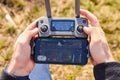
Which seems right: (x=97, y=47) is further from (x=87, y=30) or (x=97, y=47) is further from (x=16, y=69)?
(x=16, y=69)

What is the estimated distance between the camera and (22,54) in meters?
1.28

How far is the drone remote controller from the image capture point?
4.36 ft

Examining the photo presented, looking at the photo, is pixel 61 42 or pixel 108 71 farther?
pixel 61 42

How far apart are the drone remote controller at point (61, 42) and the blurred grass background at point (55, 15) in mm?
880

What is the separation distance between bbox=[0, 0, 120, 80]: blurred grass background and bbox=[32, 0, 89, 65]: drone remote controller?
2.89 ft

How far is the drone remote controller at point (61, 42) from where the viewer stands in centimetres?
133

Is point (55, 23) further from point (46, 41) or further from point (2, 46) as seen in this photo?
point (2, 46)

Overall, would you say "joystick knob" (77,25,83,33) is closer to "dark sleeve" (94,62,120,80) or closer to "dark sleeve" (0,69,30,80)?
"dark sleeve" (94,62,120,80)

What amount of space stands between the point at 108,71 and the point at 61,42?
0.25 m

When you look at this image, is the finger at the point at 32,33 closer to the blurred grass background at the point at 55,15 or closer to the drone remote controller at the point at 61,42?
the drone remote controller at the point at 61,42

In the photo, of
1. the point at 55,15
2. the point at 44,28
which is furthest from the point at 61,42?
the point at 55,15

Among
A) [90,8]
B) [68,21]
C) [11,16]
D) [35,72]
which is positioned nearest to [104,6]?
[90,8]

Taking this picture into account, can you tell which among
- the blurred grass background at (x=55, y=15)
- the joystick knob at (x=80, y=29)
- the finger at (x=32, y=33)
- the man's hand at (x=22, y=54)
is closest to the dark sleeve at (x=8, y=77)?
the man's hand at (x=22, y=54)

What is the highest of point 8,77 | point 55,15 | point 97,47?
point 97,47
